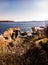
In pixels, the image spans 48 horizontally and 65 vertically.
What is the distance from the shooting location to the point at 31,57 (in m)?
7.61

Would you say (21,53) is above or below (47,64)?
above

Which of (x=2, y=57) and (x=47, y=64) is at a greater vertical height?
(x=2, y=57)

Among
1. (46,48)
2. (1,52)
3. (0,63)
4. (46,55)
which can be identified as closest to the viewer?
(0,63)

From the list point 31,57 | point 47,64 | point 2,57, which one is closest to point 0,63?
point 2,57

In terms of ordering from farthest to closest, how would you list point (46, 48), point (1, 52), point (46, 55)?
point (46, 48) < point (46, 55) < point (1, 52)

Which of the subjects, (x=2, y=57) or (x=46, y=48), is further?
(x=46, y=48)

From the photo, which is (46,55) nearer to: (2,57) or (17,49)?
(17,49)

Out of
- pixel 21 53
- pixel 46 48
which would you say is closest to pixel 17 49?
pixel 21 53

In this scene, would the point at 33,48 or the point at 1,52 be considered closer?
the point at 1,52

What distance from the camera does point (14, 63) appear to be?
7023 millimetres

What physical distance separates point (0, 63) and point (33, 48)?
2.21 m

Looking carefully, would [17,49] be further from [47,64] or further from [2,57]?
[47,64]

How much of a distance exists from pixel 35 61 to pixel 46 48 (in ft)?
7.56

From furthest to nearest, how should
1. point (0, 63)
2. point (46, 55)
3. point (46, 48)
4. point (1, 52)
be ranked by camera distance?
point (46, 48) < point (46, 55) < point (1, 52) < point (0, 63)
